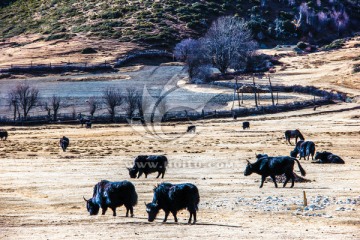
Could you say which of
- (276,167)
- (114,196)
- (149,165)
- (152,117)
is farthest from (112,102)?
(114,196)

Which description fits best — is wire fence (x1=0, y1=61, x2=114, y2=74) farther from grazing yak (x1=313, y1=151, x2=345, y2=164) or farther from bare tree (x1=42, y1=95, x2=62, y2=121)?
grazing yak (x1=313, y1=151, x2=345, y2=164)

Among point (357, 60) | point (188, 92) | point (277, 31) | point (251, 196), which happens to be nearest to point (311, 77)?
point (357, 60)

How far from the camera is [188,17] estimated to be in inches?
5364

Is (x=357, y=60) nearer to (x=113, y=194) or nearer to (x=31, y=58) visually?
(x=31, y=58)

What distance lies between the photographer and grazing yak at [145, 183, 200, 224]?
19.9 meters

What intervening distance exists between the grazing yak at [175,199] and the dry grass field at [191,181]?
47cm

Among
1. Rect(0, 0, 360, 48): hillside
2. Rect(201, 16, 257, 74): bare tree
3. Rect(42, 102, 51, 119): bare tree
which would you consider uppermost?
Rect(0, 0, 360, 48): hillside

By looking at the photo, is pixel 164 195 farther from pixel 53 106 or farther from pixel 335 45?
pixel 335 45

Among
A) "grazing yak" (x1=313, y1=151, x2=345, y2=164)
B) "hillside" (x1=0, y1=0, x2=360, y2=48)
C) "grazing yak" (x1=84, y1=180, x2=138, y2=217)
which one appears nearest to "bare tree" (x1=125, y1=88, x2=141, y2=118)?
"grazing yak" (x1=313, y1=151, x2=345, y2=164)

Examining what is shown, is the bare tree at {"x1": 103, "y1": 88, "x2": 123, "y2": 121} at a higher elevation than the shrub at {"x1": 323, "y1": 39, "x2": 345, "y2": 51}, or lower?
lower

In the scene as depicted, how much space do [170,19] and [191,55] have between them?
35530 mm

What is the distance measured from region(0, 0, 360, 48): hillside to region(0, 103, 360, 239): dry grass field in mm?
70752

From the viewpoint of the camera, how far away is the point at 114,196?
21.5 m

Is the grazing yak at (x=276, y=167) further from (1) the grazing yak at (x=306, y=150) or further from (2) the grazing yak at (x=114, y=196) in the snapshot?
(1) the grazing yak at (x=306, y=150)
